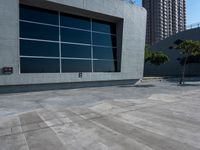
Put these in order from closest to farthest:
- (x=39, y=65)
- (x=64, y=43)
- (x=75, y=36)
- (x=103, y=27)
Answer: (x=39, y=65) < (x=64, y=43) < (x=75, y=36) < (x=103, y=27)

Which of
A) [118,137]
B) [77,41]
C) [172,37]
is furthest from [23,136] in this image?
[172,37]

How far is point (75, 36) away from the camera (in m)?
19.0

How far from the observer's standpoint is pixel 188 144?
4.79 m

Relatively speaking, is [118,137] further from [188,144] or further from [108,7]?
[108,7]

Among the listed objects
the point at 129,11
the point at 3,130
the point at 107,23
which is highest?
the point at 129,11

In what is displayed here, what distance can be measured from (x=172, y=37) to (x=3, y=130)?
5120cm

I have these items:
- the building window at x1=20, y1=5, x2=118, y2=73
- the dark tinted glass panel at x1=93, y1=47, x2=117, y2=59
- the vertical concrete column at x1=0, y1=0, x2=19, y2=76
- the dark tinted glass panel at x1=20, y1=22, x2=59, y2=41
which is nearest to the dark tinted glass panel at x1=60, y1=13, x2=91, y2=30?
the building window at x1=20, y1=5, x2=118, y2=73

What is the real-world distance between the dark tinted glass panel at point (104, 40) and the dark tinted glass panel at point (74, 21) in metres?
1.35

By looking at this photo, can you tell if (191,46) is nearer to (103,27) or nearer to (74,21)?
(103,27)

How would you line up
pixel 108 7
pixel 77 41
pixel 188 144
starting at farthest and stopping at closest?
1. pixel 108 7
2. pixel 77 41
3. pixel 188 144

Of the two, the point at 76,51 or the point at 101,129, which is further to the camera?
the point at 76,51

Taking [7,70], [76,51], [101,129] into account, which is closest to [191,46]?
[76,51]

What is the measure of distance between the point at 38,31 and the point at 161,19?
113766mm

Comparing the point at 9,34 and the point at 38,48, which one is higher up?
the point at 9,34
